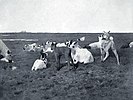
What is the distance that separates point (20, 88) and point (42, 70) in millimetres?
820

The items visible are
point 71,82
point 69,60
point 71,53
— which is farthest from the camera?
point 71,53

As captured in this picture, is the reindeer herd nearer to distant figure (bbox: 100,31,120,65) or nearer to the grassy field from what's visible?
distant figure (bbox: 100,31,120,65)

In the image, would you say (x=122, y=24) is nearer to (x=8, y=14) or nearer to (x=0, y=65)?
(x=8, y=14)

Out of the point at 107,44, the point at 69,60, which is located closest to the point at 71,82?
the point at 69,60

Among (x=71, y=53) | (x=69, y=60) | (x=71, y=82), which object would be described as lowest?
(x=71, y=82)

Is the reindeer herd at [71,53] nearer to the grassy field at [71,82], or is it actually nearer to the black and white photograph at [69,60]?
the black and white photograph at [69,60]

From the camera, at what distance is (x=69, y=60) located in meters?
4.89

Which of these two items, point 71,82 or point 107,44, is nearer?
point 71,82

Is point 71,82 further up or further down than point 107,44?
further down

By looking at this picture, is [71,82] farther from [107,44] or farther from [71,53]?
[107,44]

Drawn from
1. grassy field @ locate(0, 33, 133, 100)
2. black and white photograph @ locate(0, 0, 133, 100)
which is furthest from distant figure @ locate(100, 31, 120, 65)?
grassy field @ locate(0, 33, 133, 100)

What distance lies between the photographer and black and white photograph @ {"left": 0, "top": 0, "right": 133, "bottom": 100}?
396cm

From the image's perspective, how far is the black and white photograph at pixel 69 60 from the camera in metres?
3.96

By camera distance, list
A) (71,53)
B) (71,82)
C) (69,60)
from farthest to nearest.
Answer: (71,53) < (69,60) < (71,82)
